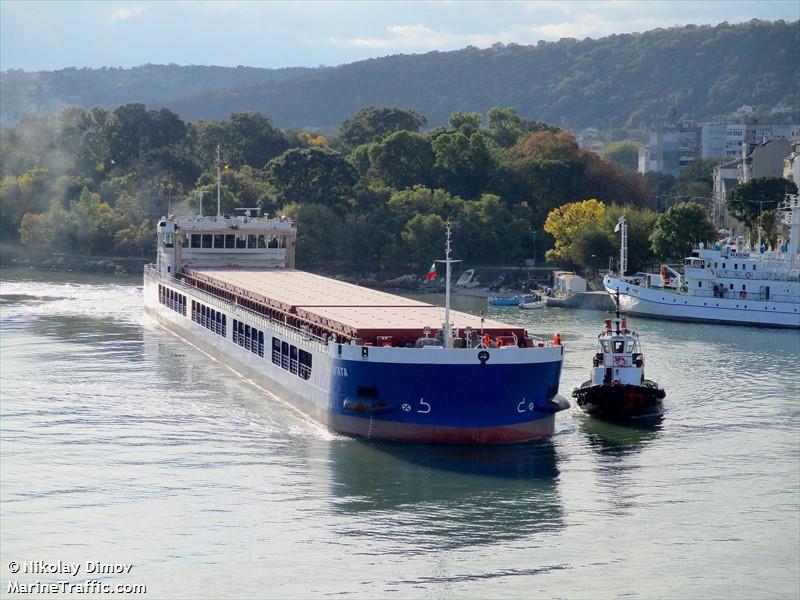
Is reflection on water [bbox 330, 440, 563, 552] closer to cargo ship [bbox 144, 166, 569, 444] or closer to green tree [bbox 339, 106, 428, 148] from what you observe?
cargo ship [bbox 144, 166, 569, 444]

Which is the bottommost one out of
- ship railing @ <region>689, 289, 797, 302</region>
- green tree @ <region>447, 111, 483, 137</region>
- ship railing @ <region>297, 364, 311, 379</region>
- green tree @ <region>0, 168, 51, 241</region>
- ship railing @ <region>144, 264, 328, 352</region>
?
ship railing @ <region>297, 364, 311, 379</region>

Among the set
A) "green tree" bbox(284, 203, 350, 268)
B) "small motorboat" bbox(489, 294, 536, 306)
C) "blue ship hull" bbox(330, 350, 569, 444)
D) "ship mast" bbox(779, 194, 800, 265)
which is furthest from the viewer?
"green tree" bbox(284, 203, 350, 268)

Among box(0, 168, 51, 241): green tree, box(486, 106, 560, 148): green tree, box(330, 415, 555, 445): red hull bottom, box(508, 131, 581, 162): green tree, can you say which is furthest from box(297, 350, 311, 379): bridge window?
box(486, 106, 560, 148): green tree

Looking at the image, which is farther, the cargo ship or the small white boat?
the small white boat

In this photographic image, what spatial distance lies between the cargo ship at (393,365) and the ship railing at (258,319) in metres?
0.07

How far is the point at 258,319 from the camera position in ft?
155

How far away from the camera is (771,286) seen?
73.5 meters

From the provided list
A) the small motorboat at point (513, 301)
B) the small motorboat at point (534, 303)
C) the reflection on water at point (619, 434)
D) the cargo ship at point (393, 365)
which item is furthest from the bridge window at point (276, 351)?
the small motorboat at point (513, 301)

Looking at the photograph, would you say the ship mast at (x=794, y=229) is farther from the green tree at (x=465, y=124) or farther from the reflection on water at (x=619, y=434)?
the green tree at (x=465, y=124)

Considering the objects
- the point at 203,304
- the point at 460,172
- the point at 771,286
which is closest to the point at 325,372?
the point at 203,304

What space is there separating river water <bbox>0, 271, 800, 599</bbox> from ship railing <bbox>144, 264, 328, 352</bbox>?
7.69 feet

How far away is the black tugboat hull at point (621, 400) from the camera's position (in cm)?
4172

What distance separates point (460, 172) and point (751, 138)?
6179 cm

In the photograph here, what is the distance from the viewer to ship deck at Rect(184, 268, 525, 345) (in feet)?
127
